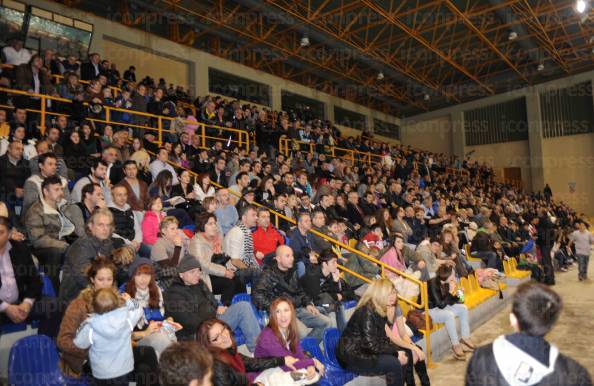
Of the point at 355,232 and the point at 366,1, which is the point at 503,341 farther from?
the point at 366,1

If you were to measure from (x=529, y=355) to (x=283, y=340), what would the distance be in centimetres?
188

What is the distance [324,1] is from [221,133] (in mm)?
5720

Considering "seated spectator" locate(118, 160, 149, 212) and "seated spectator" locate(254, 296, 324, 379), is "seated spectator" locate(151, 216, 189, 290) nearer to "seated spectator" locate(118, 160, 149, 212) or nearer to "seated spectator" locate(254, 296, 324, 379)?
"seated spectator" locate(118, 160, 149, 212)

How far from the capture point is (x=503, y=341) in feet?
5.78

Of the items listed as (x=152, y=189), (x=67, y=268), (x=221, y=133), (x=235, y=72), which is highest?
(x=235, y=72)

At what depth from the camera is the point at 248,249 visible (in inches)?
203

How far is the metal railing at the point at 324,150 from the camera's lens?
40.0ft

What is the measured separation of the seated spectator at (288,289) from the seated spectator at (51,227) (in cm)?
169

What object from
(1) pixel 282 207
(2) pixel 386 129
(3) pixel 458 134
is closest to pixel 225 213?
(1) pixel 282 207

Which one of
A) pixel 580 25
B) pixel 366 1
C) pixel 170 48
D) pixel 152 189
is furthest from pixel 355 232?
pixel 580 25

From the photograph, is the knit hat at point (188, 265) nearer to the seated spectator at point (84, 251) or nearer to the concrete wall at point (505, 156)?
the seated spectator at point (84, 251)

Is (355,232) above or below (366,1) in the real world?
below

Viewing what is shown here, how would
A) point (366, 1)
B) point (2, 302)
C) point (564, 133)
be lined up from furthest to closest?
1. point (564, 133)
2. point (366, 1)
3. point (2, 302)

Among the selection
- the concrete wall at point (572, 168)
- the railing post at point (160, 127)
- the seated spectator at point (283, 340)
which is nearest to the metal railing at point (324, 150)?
the railing post at point (160, 127)
